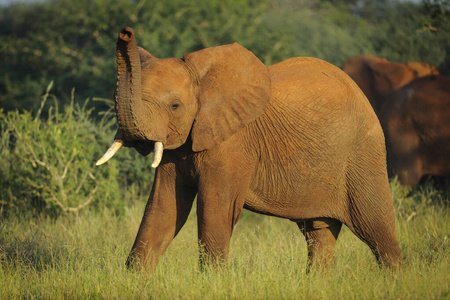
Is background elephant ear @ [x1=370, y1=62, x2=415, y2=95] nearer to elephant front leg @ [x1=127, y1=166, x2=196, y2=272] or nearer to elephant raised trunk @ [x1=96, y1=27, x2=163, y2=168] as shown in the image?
elephant front leg @ [x1=127, y1=166, x2=196, y2=272]

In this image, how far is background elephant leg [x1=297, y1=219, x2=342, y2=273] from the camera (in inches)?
196

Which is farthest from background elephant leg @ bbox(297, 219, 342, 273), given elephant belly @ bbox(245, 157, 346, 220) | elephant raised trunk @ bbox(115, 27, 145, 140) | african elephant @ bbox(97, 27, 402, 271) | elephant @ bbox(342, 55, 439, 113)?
elephant @ bbox(342, 55, 439, 113)

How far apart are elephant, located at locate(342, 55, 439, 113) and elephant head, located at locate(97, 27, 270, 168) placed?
4797 millimetres

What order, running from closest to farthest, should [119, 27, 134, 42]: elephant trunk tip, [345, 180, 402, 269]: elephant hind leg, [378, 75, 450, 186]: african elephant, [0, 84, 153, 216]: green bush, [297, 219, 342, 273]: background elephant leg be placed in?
[119, 27, 134, 42]: elephant trunk tip < [345, 180, 402, 269]: elephant hind leg < [297, 219, 342, 273]: background elephant leg < [0, 84, 153, 216]: green bush < [378, 75, 450, 186]: african elephant

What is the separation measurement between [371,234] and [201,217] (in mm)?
1338

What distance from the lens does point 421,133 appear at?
773 cm

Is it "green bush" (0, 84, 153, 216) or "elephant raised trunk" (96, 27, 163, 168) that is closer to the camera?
"elephant raised trunk" (96, 27, 163, 168)

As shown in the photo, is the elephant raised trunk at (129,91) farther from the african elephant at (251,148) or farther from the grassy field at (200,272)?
the grassy field at (200,272)

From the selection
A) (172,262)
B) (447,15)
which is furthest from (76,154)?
(447,15)

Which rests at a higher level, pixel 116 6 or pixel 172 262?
pixel 116 6

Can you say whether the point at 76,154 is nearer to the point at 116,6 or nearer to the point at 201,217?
the point at 201,217

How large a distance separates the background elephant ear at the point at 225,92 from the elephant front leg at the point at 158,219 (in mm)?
453

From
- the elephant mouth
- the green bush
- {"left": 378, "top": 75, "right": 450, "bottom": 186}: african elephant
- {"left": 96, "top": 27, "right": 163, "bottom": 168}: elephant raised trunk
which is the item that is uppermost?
{"left": 96, "top": 27, "right": 163, "bottom": 168}: elephant raised trunk

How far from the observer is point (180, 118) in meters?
4.14
